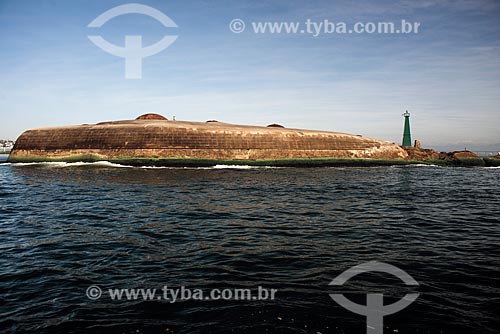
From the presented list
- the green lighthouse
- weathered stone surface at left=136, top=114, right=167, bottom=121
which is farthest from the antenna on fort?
weathered stone surface at left=136, top=114, right=167, bottom=121

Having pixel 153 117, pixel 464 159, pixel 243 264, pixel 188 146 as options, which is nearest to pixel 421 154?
pixel 464 159

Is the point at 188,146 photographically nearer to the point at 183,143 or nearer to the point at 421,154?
the point at 183,143

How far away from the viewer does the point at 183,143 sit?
5400 cm

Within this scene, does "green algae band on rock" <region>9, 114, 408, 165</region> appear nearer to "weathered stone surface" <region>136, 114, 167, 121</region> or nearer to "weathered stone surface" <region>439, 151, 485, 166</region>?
"weathered stone surface" <region>439, 151, 485, 166</region>

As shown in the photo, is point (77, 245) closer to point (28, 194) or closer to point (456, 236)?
point (456, 236)

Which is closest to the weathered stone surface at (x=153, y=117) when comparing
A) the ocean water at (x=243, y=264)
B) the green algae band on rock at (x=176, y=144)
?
the green algae band on rock at (x=176, y=144)

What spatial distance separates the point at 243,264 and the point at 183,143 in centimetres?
4808

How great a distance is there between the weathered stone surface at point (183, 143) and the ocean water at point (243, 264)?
38808 mm

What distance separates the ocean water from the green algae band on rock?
38.4 metres

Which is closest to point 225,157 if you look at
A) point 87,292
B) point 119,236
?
point 119,236

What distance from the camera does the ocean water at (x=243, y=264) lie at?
510 cm

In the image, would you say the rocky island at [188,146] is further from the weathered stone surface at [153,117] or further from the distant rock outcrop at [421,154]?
the weathered stone surface at [153,117]

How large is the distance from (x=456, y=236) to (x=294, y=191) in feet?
38.5

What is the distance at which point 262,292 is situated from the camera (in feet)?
19.9
